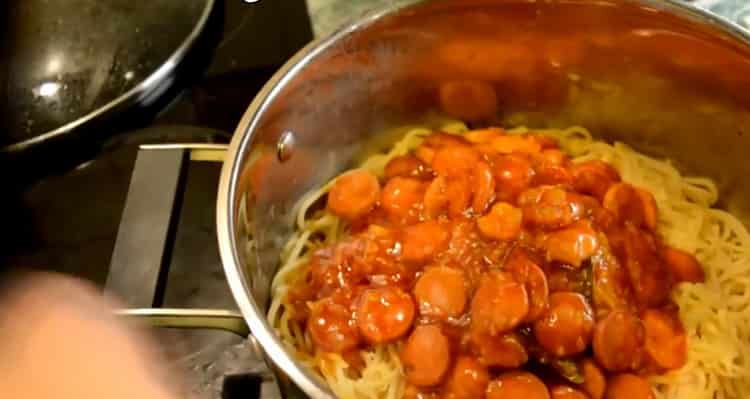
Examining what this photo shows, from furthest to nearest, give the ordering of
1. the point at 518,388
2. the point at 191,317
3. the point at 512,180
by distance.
A: 1. the point at 512,180
2. the point at 518,388
3. the point at 191,317

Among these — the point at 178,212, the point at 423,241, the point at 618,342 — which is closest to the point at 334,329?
the point at 423,241

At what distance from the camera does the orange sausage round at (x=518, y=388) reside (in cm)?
124

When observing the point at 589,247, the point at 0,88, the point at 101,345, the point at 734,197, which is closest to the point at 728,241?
the point at 734,197

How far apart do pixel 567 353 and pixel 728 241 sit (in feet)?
1.30

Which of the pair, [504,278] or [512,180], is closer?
[504,278]

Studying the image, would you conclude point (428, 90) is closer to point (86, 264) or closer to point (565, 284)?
point (565, 284)

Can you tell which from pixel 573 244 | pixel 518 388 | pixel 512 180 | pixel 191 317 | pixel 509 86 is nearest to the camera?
pixel 191 317

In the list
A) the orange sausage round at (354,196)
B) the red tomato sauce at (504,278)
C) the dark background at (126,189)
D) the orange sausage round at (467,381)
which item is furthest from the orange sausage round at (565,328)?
the dark background at (126,189)

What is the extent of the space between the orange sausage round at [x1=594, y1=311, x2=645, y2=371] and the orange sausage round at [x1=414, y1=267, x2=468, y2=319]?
0.66 ft

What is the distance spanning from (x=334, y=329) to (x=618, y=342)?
41 cm

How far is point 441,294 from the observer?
1331 mm

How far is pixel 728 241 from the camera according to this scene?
1.50m

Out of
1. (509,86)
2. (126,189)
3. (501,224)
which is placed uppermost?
(509,86)

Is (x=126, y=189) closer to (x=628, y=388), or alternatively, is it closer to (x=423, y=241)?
(x=423, y=241)
